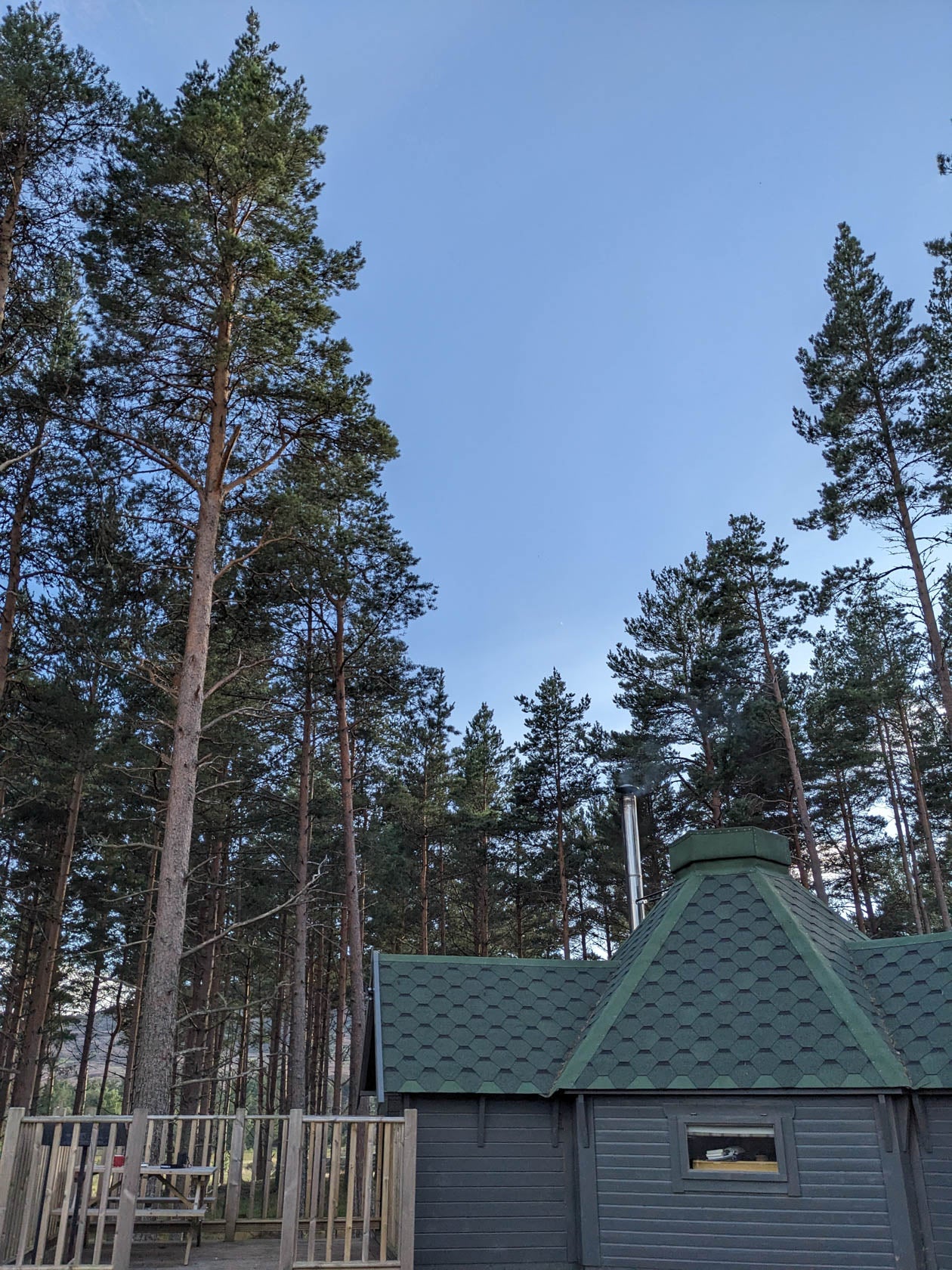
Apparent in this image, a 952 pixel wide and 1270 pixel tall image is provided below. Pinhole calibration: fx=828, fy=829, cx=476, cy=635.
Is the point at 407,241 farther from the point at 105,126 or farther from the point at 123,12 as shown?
the point at 105,126

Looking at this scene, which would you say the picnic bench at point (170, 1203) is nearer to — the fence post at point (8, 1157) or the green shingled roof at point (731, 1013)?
the fence post at point (8, 1157)

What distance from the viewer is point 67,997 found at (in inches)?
940

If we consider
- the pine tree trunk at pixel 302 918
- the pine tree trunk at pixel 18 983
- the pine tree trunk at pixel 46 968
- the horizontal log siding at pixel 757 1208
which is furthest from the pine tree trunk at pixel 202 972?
the horizontal log siding at pixel 757 1208

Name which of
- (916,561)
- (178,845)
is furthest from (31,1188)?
(916,561)

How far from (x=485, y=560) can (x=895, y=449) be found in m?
12.5

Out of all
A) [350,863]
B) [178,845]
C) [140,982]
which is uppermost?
[350,863]

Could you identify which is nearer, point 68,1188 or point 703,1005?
point 68,1188

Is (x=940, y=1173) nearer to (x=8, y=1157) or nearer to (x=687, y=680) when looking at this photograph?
(x=8, y=1157)

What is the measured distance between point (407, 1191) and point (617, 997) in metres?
2.79

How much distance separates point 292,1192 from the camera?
682cm

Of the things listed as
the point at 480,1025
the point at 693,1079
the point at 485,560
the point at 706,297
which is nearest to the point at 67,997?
the point at 485,560

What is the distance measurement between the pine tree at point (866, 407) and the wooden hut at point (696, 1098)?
9286 mm

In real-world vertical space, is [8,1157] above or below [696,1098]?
below

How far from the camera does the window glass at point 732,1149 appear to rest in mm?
7355
